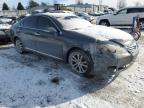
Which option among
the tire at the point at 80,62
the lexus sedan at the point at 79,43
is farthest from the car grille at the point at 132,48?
the tire at the point at 80,62

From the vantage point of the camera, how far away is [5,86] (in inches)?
211

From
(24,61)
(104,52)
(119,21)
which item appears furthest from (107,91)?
(119,21)

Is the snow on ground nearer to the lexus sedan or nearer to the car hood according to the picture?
the lexus sedan

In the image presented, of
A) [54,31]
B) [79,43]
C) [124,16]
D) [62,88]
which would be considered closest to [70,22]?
[54,31]

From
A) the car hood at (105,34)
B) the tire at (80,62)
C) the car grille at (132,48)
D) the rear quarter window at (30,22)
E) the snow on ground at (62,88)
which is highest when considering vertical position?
the rear quarter window at (30,22)

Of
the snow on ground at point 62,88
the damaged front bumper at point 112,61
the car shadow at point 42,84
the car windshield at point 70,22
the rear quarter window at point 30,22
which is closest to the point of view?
the snow on ground at point 62,88

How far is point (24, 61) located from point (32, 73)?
127 cm

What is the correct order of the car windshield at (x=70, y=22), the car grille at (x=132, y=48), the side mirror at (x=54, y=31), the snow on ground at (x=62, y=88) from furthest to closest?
the car windshield at (x=70, y=22) → the side mirror at (x=54, y=31) → the car grille at (x=132, y=48) → the snow on ground at (x=62, y=88)

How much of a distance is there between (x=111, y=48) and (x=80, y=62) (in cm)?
90

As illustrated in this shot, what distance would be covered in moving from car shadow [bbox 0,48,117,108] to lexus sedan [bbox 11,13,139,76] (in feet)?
1.11

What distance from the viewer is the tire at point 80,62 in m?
5.54

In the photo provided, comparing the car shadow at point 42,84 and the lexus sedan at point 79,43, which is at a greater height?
the lexus sedan at point 79,43

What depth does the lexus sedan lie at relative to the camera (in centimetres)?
530

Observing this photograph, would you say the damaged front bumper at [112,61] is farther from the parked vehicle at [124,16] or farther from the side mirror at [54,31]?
the parked vehicle at [124,16]
